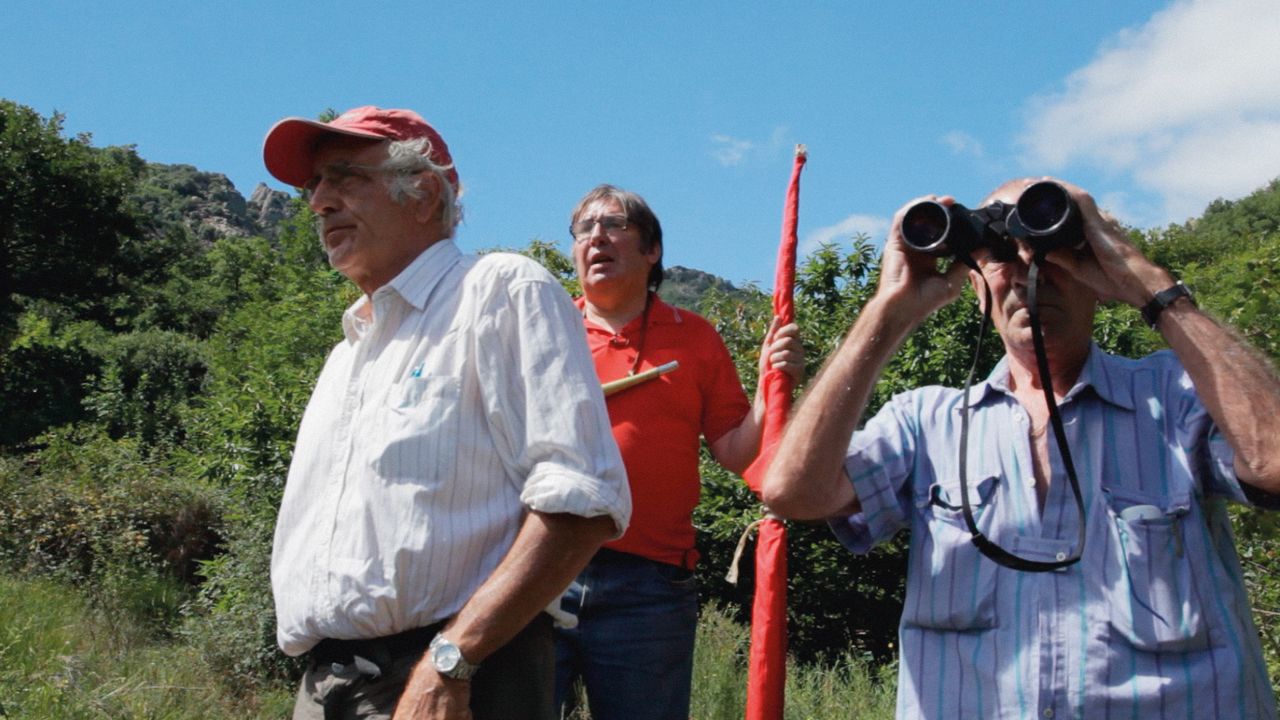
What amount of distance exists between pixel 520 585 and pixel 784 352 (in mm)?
1533

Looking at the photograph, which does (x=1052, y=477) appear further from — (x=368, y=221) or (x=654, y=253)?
(x=654, y=253)

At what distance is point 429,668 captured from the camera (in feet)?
6.34

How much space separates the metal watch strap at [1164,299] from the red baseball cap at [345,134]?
4.65ft

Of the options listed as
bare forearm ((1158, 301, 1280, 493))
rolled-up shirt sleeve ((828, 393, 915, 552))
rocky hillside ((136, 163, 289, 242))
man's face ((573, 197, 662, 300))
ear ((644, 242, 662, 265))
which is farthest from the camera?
rocky hillside ((136, 163, 289, 242))

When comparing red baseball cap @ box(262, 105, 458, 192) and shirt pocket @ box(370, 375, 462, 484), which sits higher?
red baseball cap @ box(262, 105, 458, 192)

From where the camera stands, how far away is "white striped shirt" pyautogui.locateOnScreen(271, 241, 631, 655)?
198 centimetres

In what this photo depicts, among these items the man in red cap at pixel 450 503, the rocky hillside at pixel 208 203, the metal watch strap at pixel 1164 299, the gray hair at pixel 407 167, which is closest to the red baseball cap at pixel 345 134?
the gray hair at pixel 407 167

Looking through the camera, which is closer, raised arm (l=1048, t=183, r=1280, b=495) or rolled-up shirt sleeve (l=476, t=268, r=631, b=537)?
raised arm (l=1048, t=183, r=1280, b=495)

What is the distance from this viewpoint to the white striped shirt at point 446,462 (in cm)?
198

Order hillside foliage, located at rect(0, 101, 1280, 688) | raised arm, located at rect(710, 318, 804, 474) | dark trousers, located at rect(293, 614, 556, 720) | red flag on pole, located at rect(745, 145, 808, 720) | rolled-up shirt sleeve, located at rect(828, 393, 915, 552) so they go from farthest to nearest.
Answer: hillside foliage, located at rect(0, 101, 1280, 688) < raised arm, located at rect(710, 318, 804, 474) < red flag on pole, located at rect(745, 145, 808, 720) < rolled-up shirt sleeve, located at rect(828, 393, 915, 552) < dark trousers, located at rect(293, 614, 556, 720)

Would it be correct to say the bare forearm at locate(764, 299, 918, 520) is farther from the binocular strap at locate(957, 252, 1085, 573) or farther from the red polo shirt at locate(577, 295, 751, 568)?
the red polo shirt at locate(577, 295, 751, 568)

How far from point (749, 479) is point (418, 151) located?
1.24m

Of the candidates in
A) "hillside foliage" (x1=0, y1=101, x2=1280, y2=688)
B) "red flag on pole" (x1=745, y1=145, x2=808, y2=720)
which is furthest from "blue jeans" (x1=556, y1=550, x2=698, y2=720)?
"hillside foliage" (x1=0, y1=101, x2=1280, y2=688)

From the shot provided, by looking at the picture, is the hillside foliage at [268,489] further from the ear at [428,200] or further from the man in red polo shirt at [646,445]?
the ear at [428,200]
